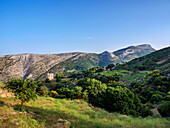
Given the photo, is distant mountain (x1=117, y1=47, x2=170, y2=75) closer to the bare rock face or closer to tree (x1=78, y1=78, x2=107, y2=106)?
tree (x1=78, y1=78, x2=107, y2=106)

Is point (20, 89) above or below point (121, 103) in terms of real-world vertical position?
above

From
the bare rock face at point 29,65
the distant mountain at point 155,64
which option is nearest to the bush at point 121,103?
the distant mountain at point 155,64

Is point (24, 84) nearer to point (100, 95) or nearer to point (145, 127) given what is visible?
point (145, 127)

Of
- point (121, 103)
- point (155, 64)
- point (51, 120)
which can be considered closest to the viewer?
point (51, 120)

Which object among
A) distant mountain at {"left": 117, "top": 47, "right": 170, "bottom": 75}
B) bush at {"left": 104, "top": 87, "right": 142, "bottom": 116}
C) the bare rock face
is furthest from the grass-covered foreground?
the bare rock face

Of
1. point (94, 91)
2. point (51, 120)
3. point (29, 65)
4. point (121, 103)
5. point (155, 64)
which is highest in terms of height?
point (29, 65)

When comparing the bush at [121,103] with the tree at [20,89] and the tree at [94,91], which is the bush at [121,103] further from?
the tree at [20,89]

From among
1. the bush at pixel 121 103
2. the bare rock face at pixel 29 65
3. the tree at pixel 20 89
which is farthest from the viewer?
the bare rock face at pixel 29 65

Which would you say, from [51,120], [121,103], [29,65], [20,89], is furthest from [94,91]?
[29,65]

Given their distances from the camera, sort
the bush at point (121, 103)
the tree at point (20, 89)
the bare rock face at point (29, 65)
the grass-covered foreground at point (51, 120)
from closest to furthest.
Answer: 1. the grass-covered foreground at point (51, 120)
2. the tree at point (20, 89)
3. the bush at point (121, 103)
4. the bare rock face at point (29, 65)

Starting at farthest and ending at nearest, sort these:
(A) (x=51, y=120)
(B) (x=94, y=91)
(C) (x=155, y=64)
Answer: (C) (x=155, y=64)
(B) (x=94, y=91)
(A) (x=51, y=120)

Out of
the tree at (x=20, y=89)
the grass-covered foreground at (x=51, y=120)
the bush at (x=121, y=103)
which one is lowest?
the bush at (x=121, y=103)

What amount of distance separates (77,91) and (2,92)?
47.4 feet

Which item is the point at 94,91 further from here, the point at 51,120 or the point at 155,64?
the point at 155,64
